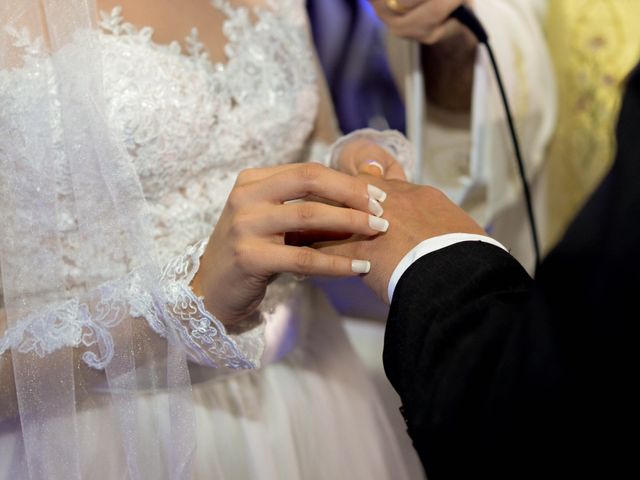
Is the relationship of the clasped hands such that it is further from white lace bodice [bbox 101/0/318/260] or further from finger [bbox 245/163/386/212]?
white lace bodice [bbox 101/0/318/260]

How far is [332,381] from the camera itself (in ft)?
3.12

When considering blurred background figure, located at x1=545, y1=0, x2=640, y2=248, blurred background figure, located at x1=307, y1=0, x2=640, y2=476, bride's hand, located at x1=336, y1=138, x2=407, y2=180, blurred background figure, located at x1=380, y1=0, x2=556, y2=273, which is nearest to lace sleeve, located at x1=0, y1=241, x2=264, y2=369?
bride's hand, located at x1=336, y1=138, x2=407, y2=180

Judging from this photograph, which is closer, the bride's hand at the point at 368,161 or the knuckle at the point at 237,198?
the knuckle at the point at 237,198

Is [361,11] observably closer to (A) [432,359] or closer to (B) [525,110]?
(B) [525,110]

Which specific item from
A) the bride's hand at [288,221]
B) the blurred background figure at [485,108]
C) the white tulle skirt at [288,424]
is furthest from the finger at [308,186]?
the blurred background figure at [485,108]

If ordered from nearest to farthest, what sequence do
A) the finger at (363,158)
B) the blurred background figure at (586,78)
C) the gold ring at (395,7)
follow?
the finger at (363,158) < the gold ring at (395,7) < the blurred background figure at (586,78)

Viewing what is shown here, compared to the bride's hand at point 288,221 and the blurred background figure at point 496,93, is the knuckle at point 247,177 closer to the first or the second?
the bride's hand at point 288,221

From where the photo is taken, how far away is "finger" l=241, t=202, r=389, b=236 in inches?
24.7

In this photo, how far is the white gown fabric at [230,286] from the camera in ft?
2.41

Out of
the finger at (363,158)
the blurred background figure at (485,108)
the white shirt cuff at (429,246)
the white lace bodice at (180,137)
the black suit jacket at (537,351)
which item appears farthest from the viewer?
the blurred background figure at (485,108)

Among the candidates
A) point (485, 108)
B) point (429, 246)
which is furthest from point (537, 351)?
point (485, 108)

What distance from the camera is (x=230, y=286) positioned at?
0.68 metres

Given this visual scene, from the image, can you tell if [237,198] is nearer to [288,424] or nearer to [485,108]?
[288,424]

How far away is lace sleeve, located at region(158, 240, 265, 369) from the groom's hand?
0.44ft
